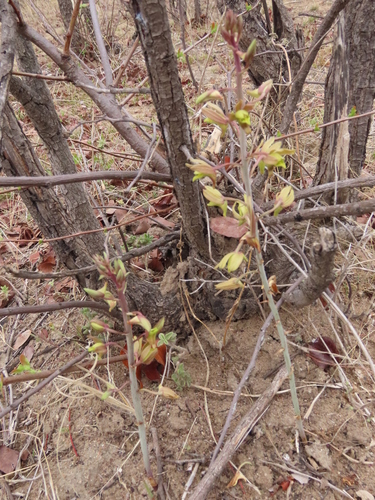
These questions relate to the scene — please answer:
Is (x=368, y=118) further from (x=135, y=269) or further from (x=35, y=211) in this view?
(x=35, y=211)

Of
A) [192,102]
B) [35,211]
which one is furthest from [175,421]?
[192,102]

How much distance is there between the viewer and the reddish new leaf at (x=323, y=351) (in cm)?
133

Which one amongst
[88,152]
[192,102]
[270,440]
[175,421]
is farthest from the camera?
[192,102]

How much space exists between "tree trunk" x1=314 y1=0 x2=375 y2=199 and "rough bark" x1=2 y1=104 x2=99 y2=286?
971 millimetres

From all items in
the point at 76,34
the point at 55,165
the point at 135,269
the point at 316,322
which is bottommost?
the point at 316,322

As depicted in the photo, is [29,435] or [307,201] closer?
[29,435]

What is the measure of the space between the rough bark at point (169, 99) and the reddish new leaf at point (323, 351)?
23.3 inches

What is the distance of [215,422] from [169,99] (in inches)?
41.3

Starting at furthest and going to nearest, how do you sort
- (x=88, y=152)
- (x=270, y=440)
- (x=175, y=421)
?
(x=88, y=152), (x=175, y=421), (x=270, y=440)

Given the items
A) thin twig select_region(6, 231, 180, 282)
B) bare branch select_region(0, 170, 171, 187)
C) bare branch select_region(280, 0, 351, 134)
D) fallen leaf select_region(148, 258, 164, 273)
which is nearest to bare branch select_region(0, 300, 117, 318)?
thin twig select_region(6, 231, 180, 282)

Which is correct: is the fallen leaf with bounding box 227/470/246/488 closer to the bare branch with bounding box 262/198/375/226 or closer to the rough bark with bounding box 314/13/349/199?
the bare branch with bounding box 262/198/375/226

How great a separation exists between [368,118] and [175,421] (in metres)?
1.43

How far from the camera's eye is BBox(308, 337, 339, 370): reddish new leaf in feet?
4.37

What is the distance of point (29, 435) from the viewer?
4.42 feet
